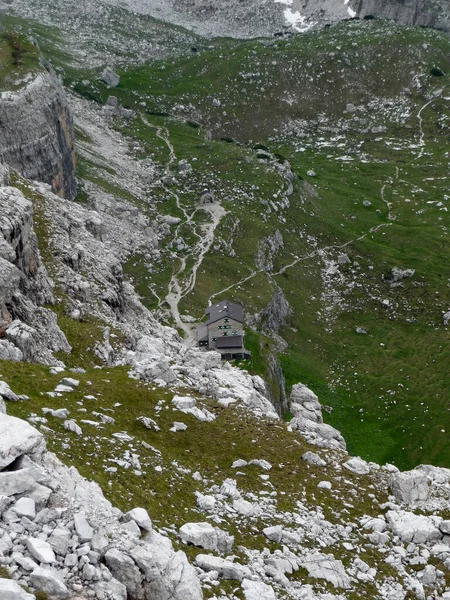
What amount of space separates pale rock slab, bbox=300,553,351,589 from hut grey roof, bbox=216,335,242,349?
53.3m

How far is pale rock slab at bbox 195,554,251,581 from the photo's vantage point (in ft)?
74.1

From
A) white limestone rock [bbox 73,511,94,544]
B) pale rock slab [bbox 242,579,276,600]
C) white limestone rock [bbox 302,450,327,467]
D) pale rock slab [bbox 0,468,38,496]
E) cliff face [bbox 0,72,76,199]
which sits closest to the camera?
white limestone rock [bbox 73,511,94,544]

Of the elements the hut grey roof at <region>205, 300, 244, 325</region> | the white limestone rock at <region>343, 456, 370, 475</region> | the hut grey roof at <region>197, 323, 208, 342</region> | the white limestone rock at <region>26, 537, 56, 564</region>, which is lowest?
the hut grey roof at <region>197, 323, 208, 342</region>

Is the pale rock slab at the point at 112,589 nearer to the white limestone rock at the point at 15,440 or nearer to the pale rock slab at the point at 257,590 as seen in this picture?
the white limestone rock at the point at 15,440

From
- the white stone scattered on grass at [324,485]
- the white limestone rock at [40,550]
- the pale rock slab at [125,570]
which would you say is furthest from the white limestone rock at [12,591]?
the white stone scattered on grass at [324,485]

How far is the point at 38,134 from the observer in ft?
315

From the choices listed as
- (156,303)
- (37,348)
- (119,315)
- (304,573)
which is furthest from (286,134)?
(304,573)

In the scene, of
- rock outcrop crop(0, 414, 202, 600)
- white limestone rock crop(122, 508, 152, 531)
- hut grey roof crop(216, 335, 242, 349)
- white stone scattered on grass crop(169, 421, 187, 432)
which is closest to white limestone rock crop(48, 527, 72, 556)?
rock outcrop crop(0, 414, 202, 600)

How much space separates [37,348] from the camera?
40.7 meters

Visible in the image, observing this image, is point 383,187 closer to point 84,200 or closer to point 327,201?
point 327,201

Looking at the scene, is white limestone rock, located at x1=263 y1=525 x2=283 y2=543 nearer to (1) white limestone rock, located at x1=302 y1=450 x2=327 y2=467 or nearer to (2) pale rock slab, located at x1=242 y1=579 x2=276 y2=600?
(2) pale rock slab, located at x1=242 y1=579 x2=276 y2=600

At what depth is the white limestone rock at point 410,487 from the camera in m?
34.2

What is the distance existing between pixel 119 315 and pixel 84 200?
180 ft

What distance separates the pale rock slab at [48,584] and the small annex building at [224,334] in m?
62.7
